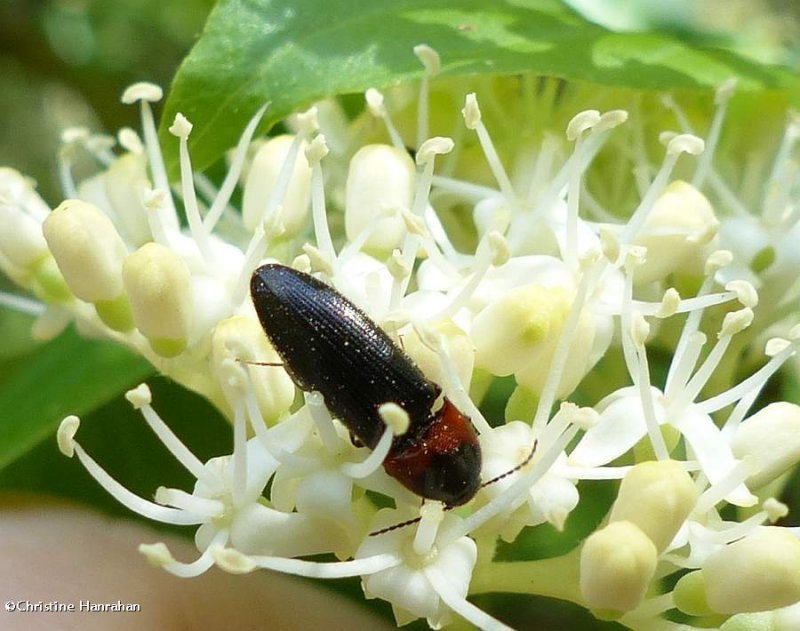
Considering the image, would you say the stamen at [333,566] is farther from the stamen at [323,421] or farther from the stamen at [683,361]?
the stamen at [683,361]

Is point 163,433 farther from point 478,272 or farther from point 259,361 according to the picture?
point 478,272

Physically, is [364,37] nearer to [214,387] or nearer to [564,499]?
[214,387]

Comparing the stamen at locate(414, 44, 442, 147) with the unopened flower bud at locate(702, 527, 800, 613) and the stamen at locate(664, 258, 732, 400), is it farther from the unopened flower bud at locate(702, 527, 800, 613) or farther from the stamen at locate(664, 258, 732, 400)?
the unopened flower bud at locate(702, 527, 800, 613)

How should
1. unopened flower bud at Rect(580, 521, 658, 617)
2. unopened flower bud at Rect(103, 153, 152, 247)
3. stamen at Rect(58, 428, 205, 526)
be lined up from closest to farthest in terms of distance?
unopened flower bud at Rect(580, 521, 658, 617) → stamen at Rect(58, 428, 205, 526) → unopened flower bud at Rect(103, 153, 152, 247)

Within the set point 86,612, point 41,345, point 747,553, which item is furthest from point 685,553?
point 41,345

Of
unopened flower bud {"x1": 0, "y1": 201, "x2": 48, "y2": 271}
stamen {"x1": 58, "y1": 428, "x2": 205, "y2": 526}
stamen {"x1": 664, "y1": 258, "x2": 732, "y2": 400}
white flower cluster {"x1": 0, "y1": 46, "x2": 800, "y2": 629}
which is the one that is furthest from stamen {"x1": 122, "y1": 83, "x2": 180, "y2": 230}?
stamen {"x1": 664, "y1": 258, "x2": 732, "y2": 400}

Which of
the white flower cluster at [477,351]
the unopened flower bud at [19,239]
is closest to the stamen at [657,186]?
the white flower cluster at [477,351]
